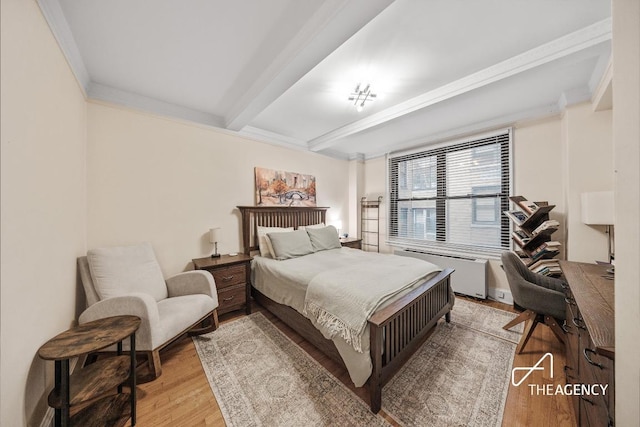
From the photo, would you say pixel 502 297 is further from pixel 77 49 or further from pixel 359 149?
pixel 77 49

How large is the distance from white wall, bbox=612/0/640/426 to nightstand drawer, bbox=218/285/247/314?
2854mm

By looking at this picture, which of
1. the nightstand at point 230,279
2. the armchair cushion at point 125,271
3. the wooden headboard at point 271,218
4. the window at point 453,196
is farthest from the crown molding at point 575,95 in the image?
the armchair cushion at point 125,271

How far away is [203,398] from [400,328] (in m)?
1.56

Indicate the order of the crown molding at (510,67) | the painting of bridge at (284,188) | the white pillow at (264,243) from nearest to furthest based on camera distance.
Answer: the crown molding at (510,67), the white pillow at (264,243), the painting of bridge at (284,188)

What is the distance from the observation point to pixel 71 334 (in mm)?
1323

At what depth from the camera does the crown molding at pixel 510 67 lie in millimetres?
1562

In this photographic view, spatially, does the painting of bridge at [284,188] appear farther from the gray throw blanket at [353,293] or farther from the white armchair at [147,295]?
the gray throw blanket at [353,293]

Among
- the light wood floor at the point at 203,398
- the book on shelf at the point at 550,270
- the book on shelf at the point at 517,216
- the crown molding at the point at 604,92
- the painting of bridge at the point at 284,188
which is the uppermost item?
the crown molding at the point at 604,92

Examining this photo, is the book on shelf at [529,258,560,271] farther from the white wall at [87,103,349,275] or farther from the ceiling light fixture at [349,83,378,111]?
the white wall at [87,103,349,275]

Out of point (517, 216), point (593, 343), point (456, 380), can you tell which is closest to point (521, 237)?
point (517, 216)

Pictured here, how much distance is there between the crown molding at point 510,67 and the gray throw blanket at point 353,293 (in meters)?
1.86

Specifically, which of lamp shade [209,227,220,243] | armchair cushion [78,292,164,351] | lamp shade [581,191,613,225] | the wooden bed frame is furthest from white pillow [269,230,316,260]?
lamp shade [581,191,613,225]

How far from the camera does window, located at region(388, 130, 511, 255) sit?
3227 millimetres

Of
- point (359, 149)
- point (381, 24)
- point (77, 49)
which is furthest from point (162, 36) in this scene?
point (359, 149)
